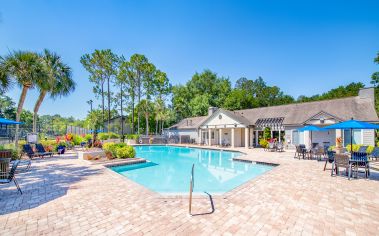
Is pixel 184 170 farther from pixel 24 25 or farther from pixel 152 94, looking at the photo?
pixel 152 94

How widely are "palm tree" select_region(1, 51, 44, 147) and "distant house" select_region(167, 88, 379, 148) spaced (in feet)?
63.6

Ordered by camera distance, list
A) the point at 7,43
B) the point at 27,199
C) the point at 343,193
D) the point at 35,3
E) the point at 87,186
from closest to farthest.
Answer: the point at 27,199, the point at 343,193, the point at 87,186, the point at 35,3, the point at 7,43

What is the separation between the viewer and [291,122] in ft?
65.0

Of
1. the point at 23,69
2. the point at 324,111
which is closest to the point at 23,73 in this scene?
the point at 23,69

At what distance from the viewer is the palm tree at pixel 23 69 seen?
12.0 metres

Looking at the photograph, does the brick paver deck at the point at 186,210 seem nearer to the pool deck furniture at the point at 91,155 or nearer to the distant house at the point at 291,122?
the pool deck furniture at the point at 91,155

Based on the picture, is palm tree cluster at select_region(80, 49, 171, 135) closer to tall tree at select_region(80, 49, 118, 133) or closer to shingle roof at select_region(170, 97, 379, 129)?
tall tree at select_region(80, 49, 118, 133)

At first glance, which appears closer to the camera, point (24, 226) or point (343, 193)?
point (24, 226)

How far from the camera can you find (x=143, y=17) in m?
12.8

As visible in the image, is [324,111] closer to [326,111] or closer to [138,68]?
[326,111]

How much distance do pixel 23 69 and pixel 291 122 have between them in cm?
2415

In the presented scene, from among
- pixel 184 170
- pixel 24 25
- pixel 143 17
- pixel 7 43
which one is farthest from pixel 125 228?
pixel 7 43

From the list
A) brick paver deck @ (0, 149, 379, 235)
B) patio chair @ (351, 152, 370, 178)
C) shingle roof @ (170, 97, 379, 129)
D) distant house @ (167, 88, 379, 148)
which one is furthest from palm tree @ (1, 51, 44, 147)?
shingle roof @ (170, 97, 379, 129)

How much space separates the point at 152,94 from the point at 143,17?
21057 millimetres
